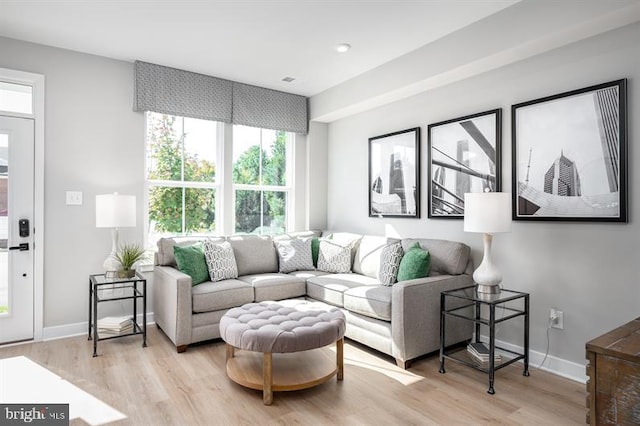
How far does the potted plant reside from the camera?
3.47m

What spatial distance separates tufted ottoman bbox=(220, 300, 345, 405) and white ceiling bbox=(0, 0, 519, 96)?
2208 millimetres

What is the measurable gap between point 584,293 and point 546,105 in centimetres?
137

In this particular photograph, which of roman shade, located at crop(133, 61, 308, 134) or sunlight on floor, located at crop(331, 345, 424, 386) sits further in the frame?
roman shade, located at crop(133, 61, 308, 134)

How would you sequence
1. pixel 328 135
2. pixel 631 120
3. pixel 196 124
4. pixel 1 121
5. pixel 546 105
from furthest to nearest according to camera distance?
pixel 328 135, pixel 196 124, pixel 1 121, pixel 546 105, pixel 631 120

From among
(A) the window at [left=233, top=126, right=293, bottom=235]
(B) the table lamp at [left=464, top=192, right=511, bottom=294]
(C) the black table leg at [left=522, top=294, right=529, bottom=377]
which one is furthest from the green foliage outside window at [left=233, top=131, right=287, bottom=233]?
(C) the black table leg at [left=522, top=294, right=529, bottom=377]

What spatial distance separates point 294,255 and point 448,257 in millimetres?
1679

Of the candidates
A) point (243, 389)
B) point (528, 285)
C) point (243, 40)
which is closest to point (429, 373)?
point (528, 285)

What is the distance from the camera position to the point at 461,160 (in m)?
3.46

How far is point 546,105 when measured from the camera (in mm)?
2846

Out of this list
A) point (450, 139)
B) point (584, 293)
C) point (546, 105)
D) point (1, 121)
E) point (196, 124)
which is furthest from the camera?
point (196, 124)

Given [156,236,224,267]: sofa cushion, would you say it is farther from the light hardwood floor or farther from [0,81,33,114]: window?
[0,81,33,114]: window

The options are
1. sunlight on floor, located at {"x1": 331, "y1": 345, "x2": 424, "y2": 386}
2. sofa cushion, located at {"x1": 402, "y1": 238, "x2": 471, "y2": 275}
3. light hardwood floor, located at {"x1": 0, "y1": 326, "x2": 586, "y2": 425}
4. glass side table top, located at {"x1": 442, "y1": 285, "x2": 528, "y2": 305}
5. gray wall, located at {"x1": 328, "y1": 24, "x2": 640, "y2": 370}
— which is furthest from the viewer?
sofa cushion, located at {"x1": 402, "y1": 238, "x2": 471, "y2": 275}

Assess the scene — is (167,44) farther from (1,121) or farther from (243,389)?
(243,389)

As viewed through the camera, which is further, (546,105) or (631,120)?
(546,105)
